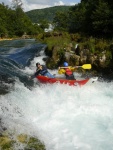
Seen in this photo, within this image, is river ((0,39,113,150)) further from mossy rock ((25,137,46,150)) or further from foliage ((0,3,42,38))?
foliage ((0,3,42,38))

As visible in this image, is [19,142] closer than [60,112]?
Yes

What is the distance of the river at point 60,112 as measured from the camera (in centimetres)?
814

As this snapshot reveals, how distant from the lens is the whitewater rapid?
319 inches

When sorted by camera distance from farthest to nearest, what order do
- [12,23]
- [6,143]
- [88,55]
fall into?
1. [12,23]
2. [88,55]
3. [6,143]

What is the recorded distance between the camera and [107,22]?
739 inches

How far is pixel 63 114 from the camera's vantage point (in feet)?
32.3

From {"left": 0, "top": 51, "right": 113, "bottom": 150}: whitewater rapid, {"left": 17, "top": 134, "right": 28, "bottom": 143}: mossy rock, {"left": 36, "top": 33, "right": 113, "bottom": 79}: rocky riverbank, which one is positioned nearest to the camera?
{"left": 17, "top": 134, "right": 28, "bottom": 143}: mossy rock

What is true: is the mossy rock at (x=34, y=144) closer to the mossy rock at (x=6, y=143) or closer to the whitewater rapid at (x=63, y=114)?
the whitewater rapid at (x=63, y=114)

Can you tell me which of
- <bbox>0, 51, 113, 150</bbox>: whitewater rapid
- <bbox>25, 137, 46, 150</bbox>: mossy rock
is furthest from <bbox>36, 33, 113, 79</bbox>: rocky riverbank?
<bbox>25, 137, 46, 150</bbox>: mossy rock

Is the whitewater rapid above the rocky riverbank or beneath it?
beneath

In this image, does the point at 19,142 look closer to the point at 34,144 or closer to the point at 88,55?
the point at 34,144

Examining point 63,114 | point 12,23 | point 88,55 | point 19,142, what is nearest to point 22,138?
point 19,142

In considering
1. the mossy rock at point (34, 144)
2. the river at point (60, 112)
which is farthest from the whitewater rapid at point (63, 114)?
the mossy rock at point (34, 144)

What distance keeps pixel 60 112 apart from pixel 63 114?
19 centimetres
